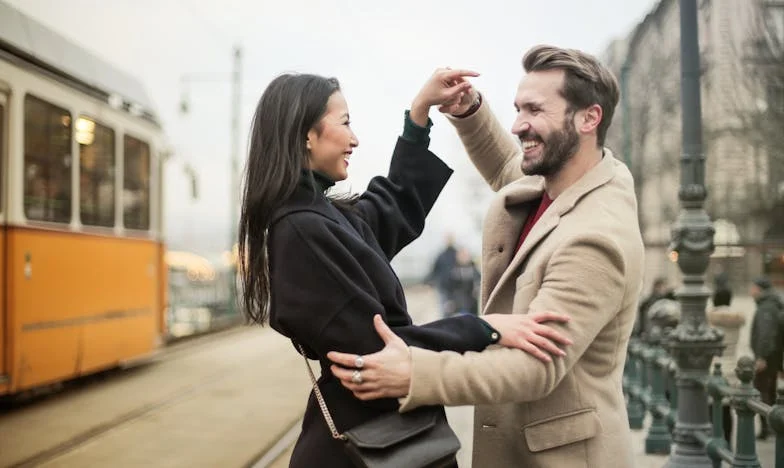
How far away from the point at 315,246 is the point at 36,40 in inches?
345

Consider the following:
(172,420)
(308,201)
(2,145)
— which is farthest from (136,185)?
(308,201)

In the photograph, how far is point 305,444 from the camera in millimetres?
2305

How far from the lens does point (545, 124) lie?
242cm

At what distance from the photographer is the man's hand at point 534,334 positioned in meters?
2.12

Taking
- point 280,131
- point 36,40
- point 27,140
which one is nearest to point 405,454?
point 280,131

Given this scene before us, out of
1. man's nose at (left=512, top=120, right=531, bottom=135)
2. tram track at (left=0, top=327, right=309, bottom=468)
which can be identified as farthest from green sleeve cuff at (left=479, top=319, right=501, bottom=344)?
tram track at (left=0, top=327, right=309, bottom=468)

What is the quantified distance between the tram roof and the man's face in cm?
781

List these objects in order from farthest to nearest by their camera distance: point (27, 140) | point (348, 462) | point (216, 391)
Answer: point (216, 391), point (27, 140), point (348, 462)

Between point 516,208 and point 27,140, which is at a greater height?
point 27,140

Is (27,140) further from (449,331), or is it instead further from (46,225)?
(449,331)

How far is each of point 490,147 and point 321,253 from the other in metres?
1.01

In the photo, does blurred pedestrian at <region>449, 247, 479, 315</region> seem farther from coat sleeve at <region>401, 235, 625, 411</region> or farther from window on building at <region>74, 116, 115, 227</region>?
coat sleeve at <region>401, 235, 625, 411</region>

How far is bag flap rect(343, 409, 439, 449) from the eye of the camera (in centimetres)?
206

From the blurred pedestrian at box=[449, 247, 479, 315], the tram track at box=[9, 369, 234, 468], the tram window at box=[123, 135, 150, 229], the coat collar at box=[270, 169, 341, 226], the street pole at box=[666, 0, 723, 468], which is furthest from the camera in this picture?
the blurred pedestrian at box=[449, 247, 479, 315]
